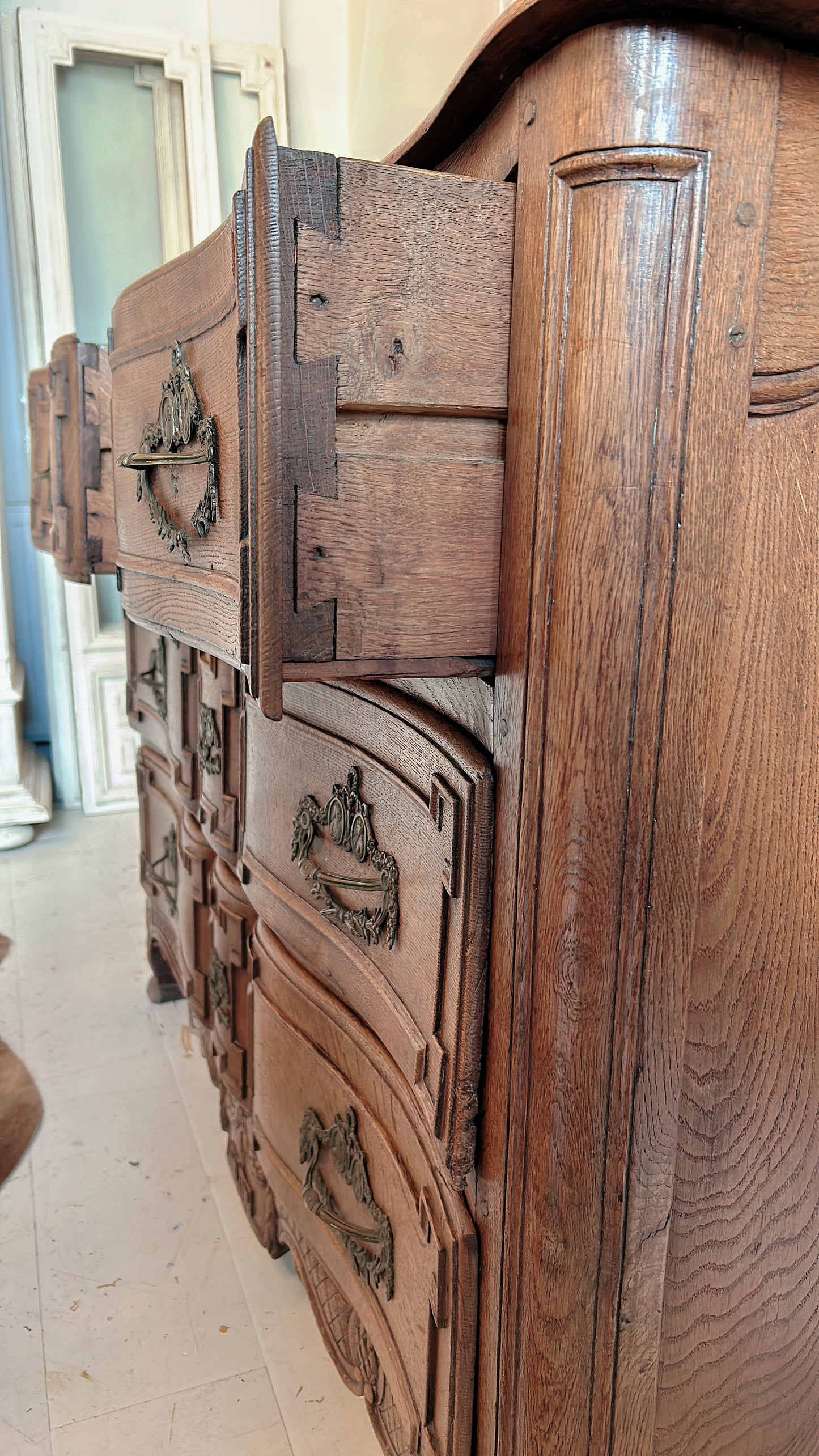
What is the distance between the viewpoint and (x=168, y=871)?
6.83 ft

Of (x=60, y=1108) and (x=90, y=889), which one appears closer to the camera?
(x=60, y=1108)

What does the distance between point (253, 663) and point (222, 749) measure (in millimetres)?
785

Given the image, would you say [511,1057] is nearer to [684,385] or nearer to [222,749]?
[684,385]

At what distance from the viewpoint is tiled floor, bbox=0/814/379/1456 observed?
1250 millimetres

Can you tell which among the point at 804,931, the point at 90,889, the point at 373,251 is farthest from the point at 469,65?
the point at 90,889

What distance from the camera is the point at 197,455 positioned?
2.77 feet

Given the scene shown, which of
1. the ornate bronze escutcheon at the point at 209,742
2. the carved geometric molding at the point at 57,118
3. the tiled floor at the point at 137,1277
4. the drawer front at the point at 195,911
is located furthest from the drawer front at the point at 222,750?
the carved geometric molding at the point at 57,118

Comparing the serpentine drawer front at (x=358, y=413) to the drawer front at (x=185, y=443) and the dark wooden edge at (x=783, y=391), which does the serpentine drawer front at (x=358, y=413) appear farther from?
the dark wooden edge at (x=783, y=391)

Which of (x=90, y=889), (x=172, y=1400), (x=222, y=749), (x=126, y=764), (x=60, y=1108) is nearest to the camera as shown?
(x=172, y=1400)

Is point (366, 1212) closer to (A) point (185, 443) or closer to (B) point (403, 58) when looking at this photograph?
(A) point (185, 443)

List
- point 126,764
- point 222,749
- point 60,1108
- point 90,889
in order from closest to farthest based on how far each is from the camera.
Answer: point 222,749 → point 60,1108 → point 90,889 → point 126,764

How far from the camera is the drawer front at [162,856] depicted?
197 cm

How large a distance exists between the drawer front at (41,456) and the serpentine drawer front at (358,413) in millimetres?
1407

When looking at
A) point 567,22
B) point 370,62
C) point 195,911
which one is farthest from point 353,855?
point 370,62
